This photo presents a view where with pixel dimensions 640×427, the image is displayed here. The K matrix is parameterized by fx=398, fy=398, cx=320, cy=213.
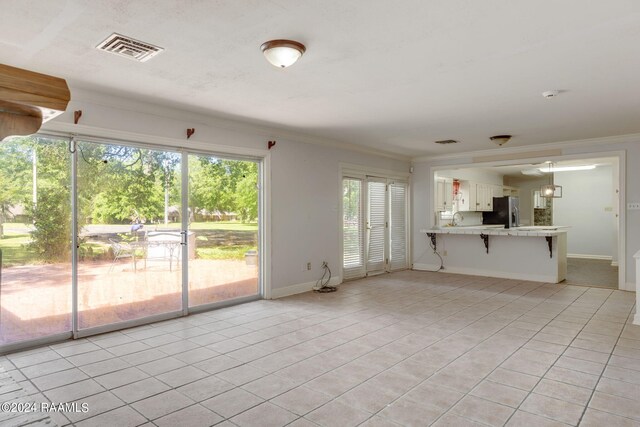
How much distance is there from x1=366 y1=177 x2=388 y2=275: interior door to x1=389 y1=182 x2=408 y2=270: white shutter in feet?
0.69

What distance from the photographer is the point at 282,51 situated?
269cm

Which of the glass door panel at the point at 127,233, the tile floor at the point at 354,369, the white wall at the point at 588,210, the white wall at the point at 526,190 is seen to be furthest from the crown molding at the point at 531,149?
the glass door panel at the point at 127,233

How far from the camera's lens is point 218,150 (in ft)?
16.2

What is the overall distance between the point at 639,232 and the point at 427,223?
11.0 feet

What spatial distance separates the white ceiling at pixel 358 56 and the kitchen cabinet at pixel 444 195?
135 inches

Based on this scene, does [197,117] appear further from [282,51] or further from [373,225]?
[373,225]

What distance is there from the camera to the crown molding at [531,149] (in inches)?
236

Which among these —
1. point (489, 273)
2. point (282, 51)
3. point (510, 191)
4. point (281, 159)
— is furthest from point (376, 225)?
point (510, 191)

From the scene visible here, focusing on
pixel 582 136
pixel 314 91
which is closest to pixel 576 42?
pixel 314 91

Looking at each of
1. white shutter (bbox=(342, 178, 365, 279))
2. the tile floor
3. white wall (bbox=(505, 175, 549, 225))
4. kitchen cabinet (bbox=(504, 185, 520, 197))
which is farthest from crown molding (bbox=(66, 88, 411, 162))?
white wall (bbox=(505, 175, 549, 225))

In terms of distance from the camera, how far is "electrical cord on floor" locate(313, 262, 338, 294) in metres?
5.97

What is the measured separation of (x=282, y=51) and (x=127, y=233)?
106 inches

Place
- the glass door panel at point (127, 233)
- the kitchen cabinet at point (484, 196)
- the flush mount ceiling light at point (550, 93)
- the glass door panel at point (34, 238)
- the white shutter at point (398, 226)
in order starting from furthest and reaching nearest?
the kitchen cabinet at point (484, 196)
the white shutter at point (398, 226)
the glass door panel at point (127, 233)
the flush mount ceiling light at point (550, 93)
the glass door panel at point (34, 238)

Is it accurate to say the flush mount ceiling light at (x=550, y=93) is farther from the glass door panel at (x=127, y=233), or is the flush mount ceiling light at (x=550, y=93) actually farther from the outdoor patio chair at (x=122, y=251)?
the outdoor patio chair at (x=122, y=251)
